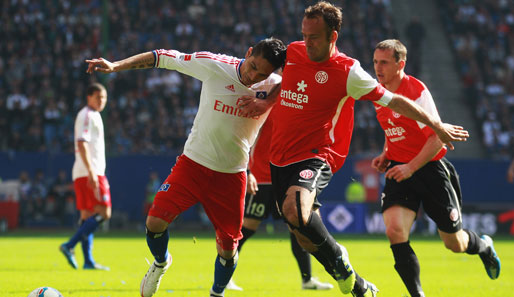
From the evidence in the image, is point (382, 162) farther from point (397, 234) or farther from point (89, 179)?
point (89, 179)

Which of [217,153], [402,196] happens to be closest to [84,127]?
[217,153]

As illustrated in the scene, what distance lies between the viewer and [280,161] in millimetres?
6500

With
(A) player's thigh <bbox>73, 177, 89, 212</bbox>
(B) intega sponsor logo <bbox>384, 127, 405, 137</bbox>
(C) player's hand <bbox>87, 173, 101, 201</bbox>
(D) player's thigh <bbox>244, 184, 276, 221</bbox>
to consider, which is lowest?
(A) player's thigh <bbox>73, 177, 89, 212</bbox>

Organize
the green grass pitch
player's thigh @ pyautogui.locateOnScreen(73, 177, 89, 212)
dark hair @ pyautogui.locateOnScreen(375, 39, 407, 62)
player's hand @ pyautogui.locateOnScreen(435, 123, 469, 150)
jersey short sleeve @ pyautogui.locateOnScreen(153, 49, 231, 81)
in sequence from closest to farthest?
player's hand @ pyautogui.locateOnScreen(435, 123, 469, 150) < jersey short sleeve @ pyautogui.locateOnScreen(153, 49, 231, 81) < dark hair @ pyautogui.locateOnScreen(375, 39, 407, 62) < the green grass pitch < player's thigh @ pyautogui.locateOnScreen(73, 177, 89, 212)

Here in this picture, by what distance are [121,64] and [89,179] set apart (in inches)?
181

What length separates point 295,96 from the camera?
638 cm

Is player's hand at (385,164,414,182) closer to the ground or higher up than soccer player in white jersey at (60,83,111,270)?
higher up

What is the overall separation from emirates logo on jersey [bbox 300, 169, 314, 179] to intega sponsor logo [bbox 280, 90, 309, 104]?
0.59m

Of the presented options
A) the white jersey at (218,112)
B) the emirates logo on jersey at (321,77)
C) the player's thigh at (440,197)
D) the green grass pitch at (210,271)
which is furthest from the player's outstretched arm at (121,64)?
the player's thigh at (440,197)

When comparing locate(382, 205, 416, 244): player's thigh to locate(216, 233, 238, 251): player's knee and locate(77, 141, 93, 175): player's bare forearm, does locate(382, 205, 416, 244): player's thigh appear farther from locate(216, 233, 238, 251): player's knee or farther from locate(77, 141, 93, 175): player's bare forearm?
locate(77, 141, 93, 175): player's bare forearm

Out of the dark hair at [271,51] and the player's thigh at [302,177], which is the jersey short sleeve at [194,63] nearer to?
the dark hair at [271,51]

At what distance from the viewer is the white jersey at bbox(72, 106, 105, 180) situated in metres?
10.6

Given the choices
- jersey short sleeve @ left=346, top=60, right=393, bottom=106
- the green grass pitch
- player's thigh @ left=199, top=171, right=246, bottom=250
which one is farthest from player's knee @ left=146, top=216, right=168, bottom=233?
jersey short sleeve @ left=346, top=60, right=393, bottom=106

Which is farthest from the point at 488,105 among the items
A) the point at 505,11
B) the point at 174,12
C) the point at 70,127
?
the point at 70,127
